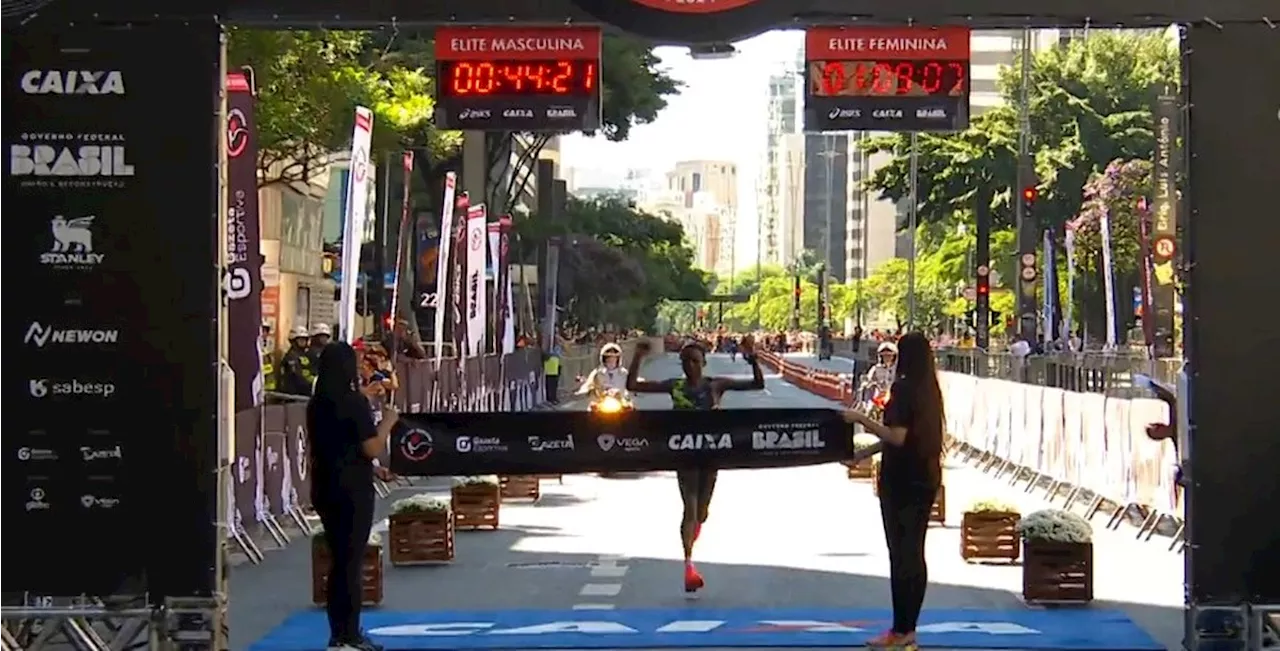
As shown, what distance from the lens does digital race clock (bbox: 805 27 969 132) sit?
591 inches

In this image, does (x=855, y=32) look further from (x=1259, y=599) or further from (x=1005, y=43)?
(x=1005, y=43)

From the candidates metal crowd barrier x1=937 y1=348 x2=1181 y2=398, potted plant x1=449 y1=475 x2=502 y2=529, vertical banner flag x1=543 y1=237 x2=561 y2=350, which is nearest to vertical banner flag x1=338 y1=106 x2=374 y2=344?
potted plant x1=449 y1=475 x2=502 y2=529

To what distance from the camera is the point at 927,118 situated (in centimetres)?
1664

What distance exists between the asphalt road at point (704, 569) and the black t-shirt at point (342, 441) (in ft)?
6.76

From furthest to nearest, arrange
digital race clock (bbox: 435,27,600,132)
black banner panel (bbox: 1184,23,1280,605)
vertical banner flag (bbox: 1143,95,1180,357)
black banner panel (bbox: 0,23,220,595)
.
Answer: vertical banner flag (bbox: 1143,95,1180,357), digital race clock (bbox: 435,27,600,132), black banner panel (bbox: 1184,23,1280,605), black banner panel (bbox: 0,23,220,595)

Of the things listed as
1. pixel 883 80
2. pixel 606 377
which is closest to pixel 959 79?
pixel 883 80

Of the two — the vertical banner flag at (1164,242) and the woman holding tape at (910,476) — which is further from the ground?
the vertical banner flag at (1164,242)

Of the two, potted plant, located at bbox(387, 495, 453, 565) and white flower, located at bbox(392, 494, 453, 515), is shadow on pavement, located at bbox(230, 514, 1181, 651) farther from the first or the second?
white flower, located at bbox(392, 494, 453, 515)

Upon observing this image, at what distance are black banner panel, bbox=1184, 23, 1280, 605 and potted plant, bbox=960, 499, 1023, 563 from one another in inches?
219

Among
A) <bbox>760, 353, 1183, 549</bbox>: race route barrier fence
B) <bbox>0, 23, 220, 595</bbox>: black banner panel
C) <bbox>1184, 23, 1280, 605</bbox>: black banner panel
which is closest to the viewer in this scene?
<bbox>0, 23, 220, 595</bbox>: black banner panel

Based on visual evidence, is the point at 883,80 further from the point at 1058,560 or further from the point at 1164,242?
the point at 1164,242

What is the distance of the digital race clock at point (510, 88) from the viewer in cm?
1645

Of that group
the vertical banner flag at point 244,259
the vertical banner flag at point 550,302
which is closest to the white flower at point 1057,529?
the vertical banner flag at point 244,259

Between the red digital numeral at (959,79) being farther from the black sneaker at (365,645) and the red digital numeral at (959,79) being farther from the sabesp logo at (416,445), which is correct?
the black sneaker at (365,645)
